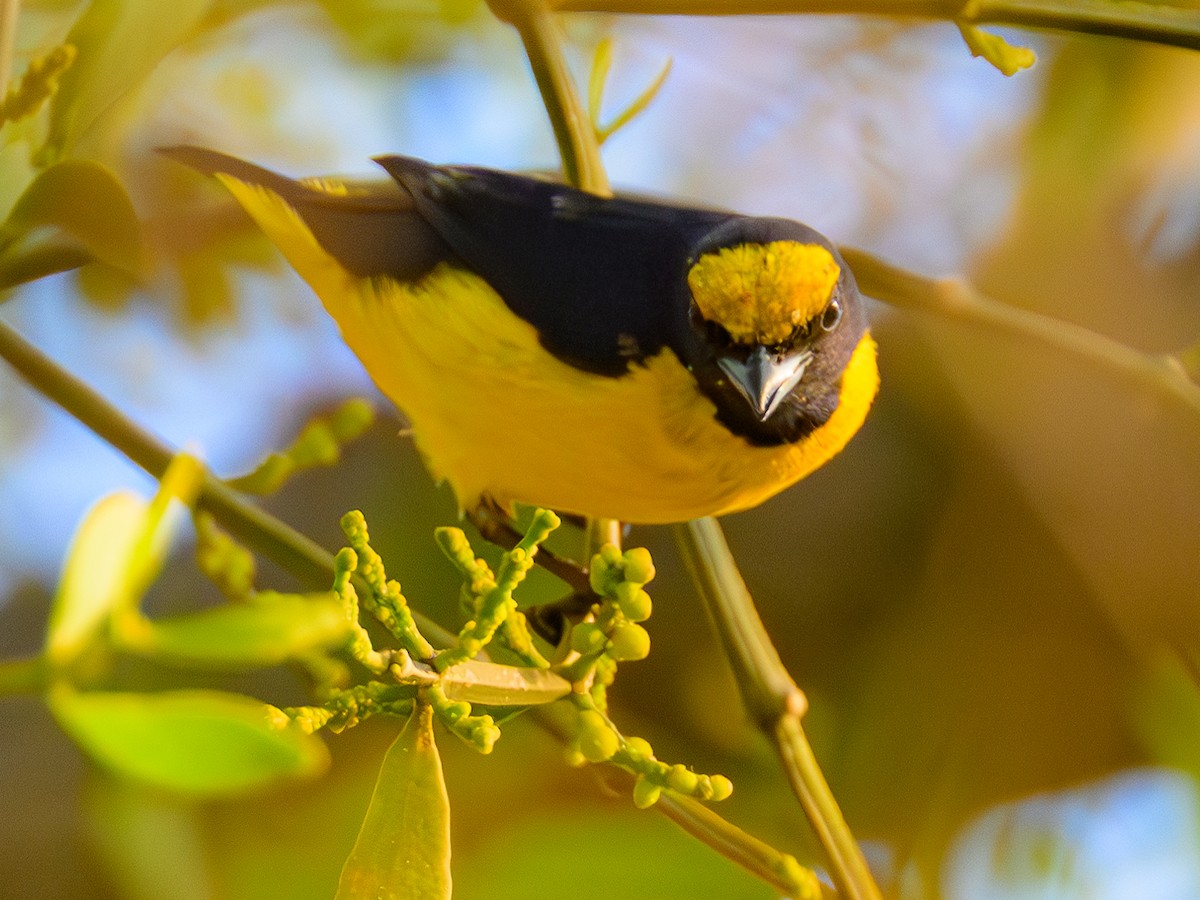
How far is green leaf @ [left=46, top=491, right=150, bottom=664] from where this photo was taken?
0.75 ft

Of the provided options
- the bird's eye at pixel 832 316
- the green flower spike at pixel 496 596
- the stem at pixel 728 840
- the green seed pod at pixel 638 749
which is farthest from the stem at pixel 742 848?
the bird's eye at pixel 832 316

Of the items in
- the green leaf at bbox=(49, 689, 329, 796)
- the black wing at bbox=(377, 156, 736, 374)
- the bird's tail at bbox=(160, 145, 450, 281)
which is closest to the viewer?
the green leaf at bbox=(49, 689, 329, 796)

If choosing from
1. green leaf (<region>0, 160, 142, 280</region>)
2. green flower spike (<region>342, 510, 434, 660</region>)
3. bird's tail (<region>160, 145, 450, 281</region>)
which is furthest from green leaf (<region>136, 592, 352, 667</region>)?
bird's tail (<region>160, 145, 450, 281</region>)

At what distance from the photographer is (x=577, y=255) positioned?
1060 millimetres

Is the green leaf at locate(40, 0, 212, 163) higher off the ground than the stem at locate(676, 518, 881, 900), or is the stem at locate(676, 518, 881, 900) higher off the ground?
the green leaf at locate(40, 0, 212, 163)

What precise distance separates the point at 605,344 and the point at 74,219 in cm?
43

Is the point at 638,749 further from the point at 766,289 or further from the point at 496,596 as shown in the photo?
the point at 766,289

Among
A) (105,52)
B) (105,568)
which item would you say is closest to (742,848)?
(105,568)

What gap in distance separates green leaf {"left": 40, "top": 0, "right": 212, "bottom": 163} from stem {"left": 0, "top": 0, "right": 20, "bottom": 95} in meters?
0.13

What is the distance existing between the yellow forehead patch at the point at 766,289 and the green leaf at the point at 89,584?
2.41ft

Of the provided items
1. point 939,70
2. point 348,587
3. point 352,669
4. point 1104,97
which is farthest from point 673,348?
point 1104,97

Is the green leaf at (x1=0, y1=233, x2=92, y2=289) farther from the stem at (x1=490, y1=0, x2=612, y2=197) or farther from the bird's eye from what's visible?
the bird's eye

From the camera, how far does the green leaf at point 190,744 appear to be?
196 mm

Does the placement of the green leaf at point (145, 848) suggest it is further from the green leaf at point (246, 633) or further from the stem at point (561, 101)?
the green leaf at point (246, 633)
